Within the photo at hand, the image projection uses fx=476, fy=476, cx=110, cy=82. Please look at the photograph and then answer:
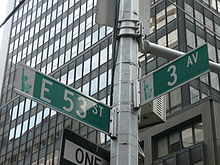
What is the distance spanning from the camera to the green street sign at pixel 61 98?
17.4 feet

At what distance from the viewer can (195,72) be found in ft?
17.3

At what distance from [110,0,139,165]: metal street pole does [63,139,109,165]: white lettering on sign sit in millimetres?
187

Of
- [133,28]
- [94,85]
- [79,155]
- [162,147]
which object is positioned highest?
[94,85]

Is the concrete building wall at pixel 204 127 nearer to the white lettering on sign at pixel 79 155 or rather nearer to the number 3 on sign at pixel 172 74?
the number 3 on sign at pixel 172 74

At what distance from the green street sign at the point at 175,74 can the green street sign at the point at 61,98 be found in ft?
1.75

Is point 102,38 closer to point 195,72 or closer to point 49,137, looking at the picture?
point 49,137

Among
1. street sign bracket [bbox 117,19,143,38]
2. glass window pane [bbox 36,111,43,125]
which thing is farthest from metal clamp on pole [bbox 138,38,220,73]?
glass window pane [bbox 36,111,43,125]

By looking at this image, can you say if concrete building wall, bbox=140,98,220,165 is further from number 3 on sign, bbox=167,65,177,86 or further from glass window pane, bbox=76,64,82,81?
number 3 on sign, bbox=167,65,177,86

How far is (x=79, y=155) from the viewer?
513 cm

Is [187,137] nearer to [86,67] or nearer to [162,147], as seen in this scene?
[162,147]

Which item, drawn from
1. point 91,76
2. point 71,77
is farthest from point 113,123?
point 71,77

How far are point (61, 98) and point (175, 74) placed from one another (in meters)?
1.33

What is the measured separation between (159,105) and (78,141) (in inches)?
49.3

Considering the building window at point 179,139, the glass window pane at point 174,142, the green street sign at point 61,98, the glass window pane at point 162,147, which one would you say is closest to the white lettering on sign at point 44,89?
the green street sign at point 61,98
